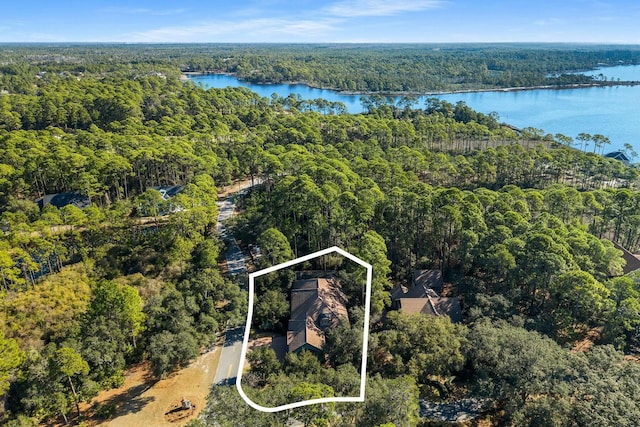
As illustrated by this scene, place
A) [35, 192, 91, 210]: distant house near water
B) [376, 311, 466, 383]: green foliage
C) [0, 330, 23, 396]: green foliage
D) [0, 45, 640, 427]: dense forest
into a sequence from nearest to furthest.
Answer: [0, 45, 640, 427]: dense forest < [0, 330, 23, 396]: green foliage < [376, 311, 466, 383]: green foliage < [35, 192, 91, 210]: distant house near water

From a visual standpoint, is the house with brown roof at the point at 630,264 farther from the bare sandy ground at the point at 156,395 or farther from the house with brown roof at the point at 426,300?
the bare sandy ground at the point at 156,395

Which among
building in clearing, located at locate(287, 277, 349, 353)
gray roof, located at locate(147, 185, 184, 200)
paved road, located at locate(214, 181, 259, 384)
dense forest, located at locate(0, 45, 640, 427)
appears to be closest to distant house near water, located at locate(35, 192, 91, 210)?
dense forest, located at locate(0, 45, 640, 427)

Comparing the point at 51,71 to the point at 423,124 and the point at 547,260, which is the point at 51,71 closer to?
the point at 423,124

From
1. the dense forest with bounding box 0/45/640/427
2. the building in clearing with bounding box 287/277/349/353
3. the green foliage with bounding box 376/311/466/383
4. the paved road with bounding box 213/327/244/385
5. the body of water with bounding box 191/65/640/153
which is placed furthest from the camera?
the body of water with bounding box 191/65/640/153

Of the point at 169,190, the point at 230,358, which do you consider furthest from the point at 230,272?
the point at 169,190

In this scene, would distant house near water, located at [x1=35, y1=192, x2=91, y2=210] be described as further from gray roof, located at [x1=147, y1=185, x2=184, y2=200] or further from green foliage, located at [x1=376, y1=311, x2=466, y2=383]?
green foliage, located at [x1=376, y1=311, x2=466, y2=383]

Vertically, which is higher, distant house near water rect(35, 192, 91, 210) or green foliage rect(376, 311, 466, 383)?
distant house near water rect(35, 192, 91, 210)
